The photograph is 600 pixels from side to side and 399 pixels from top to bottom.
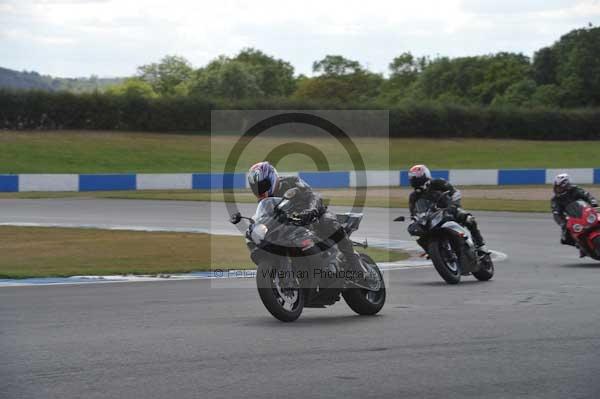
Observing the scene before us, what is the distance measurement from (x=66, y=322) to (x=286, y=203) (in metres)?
2.17

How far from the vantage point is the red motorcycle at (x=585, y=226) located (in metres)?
14.7

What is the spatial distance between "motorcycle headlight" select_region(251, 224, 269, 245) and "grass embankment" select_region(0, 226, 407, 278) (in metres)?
5.94

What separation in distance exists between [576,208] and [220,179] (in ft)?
73.0

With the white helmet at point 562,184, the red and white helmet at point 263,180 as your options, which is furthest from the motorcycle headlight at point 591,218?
the red and white helmet at point 263,180

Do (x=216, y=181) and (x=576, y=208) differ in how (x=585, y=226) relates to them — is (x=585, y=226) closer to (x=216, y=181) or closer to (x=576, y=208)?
(x=576, y=208)

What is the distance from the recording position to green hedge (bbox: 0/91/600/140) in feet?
164

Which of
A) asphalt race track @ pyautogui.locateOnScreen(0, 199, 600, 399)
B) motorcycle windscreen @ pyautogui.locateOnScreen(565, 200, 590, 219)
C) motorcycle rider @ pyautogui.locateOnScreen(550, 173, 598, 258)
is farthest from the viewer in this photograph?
motorcycle rider @ pyautogui.locateOnScreen(550, 173, 598, 258)

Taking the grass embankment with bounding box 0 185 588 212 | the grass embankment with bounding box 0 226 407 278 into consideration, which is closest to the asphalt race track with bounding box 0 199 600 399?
the grass embankment with bounding box 0 226 407 278

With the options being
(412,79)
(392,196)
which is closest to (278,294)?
(392,196)

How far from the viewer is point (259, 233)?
8250mm

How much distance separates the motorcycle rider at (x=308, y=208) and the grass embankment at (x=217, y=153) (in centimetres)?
3384

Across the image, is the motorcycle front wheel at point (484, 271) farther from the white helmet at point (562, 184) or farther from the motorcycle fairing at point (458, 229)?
the white helmet at point (562, 184)

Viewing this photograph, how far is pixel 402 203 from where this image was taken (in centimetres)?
2989

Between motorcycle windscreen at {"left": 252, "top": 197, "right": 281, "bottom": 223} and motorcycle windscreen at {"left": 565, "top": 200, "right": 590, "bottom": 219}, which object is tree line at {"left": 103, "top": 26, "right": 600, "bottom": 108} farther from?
motorcycle windscreen at {"left": 252, "top": 197, "right": 281, "bottom": 223}
